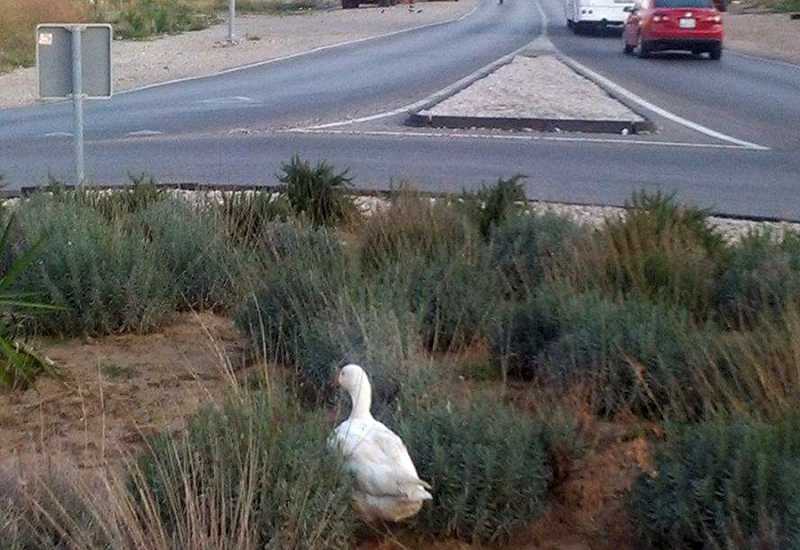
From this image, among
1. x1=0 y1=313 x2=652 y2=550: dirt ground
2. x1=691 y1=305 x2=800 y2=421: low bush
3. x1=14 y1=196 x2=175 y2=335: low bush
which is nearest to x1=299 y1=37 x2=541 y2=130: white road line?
x1=14 y1=196 x2=175 y2=335: low bush

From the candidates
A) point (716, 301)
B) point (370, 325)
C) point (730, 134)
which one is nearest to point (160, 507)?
point (370, 325)

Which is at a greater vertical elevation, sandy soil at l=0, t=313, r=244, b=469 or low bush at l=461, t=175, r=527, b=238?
low bush at l=461, t=175, r=527, b=238

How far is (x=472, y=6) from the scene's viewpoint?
72.1 m

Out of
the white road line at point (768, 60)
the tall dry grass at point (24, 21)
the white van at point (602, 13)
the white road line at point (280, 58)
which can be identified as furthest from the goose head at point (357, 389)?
the white van at point (602, 13)

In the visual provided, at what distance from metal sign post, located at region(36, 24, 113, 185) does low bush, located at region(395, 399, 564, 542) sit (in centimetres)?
568

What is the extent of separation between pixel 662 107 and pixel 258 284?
17266 millimetres

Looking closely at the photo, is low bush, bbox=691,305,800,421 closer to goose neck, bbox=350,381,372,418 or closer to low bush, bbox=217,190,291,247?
goose neck, bbox=350,381,372,418

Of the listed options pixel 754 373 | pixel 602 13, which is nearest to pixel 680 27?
pixel 602 13

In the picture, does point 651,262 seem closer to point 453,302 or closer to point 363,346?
point 453,302

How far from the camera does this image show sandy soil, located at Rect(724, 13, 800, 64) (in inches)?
1590

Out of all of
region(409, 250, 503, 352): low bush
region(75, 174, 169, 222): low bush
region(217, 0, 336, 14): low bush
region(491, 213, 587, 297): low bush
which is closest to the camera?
region(409, 250, 503, 352): low bush

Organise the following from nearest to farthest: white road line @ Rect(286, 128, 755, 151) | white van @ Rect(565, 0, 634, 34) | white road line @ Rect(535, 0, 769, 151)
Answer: white road line @ Rect(286, 128, 755, 151), white road line @ Rect(535, 0, 769, 151), white van @ Rect(565, 0, 634, 34)

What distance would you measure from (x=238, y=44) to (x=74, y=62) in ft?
102

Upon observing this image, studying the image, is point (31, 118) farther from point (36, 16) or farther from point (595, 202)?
point (36, 16)
